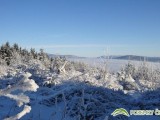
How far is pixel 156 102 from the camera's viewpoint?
9.17 metres

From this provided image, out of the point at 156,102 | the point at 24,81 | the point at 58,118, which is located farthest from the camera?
the point at 156,102

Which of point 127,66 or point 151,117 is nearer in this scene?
point 151,117

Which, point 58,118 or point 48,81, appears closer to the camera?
point 58,118

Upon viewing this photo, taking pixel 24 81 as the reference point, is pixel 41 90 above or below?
below

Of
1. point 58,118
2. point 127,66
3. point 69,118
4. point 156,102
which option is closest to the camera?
point 58,118

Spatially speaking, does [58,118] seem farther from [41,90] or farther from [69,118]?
[41,90]

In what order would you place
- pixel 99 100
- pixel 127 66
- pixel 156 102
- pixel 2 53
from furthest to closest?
pixel 127 66
pixel 2 53
pixel 156 102
pixel 99 100

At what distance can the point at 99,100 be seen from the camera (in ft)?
28.2

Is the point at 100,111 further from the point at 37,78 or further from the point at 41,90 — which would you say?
the point at 37,78

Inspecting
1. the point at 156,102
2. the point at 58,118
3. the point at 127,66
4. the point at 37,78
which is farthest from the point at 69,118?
the point at 127,66

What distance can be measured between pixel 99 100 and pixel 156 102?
171 centimetres

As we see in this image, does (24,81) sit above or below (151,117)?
above

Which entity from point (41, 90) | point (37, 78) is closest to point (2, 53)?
point (37, 78)

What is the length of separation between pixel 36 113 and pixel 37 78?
8.25 metres
